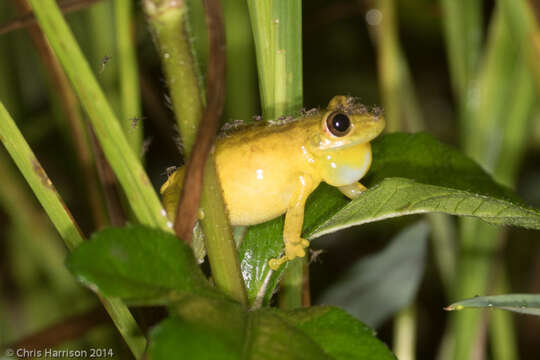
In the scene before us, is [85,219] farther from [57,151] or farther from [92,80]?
[92,80]

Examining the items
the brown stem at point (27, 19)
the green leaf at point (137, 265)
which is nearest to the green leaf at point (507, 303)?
the green leaf at point (137, 265)

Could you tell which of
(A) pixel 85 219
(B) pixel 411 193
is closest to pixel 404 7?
(A) pixel 85 219

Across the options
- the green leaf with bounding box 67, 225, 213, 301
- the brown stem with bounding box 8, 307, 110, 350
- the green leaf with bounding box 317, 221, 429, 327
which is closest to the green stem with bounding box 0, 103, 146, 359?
the green leaf with bounding box 67, 225, 213, 301

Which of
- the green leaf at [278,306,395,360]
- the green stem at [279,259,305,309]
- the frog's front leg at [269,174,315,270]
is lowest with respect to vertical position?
the green stem at [279,259,305,309]

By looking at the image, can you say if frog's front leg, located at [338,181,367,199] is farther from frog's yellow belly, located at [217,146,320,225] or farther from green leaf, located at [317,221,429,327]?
green leaf, located at [317,221,429,327]

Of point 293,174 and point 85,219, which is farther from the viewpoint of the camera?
point 85,219

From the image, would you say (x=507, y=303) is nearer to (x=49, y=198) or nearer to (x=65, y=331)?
(x=49, y=198)

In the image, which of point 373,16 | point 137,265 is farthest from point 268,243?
point 373,16

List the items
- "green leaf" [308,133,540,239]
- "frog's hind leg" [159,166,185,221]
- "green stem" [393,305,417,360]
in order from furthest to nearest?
1. "green stem" [393,305,417,360]
2. "frog's hind leg" [159,166,185,221]
3. "green leaf" [308,133,540,239]
